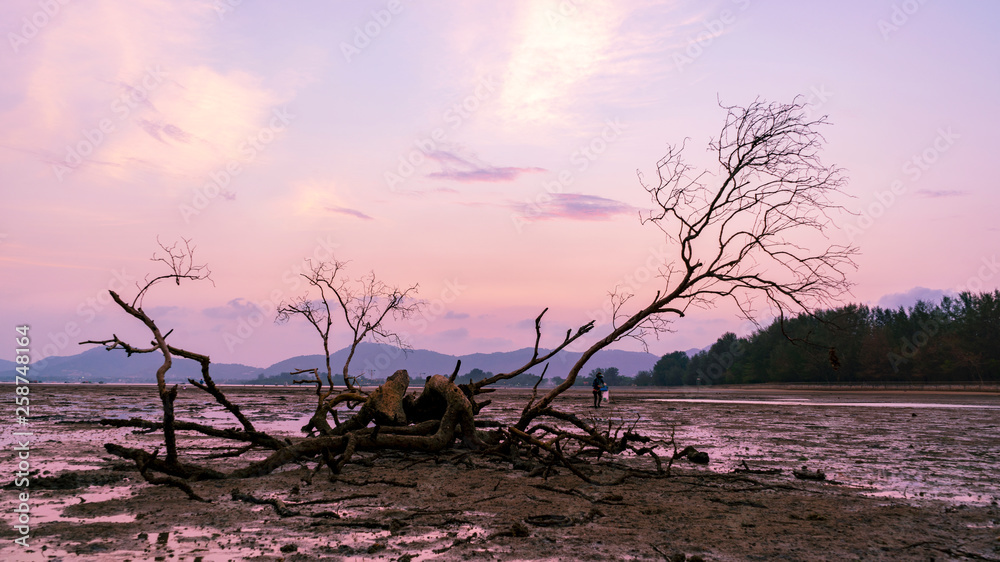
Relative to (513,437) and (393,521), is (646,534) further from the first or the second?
(513,437)

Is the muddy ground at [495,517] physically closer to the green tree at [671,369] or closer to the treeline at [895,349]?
the treeline at [895,349]

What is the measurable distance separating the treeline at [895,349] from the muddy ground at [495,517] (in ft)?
179

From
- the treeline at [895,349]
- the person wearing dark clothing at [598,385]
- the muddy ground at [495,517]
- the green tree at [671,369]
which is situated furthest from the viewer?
the green tree at [671,369]

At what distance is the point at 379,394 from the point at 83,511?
464 cm

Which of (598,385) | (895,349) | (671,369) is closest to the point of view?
(598,385)

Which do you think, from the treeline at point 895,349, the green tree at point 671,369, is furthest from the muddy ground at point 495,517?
the green tree at point 671,369

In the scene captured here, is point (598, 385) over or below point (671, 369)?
over

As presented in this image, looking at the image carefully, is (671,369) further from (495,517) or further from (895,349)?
(495,517)

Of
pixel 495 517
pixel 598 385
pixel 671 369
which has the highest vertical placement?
pixel 598 385

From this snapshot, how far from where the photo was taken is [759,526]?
5.55 meters

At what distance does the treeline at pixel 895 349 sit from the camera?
75062 millimetres

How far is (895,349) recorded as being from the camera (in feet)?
285

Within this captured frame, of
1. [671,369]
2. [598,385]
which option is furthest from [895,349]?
[671,369]

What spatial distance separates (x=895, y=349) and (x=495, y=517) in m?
97.9
